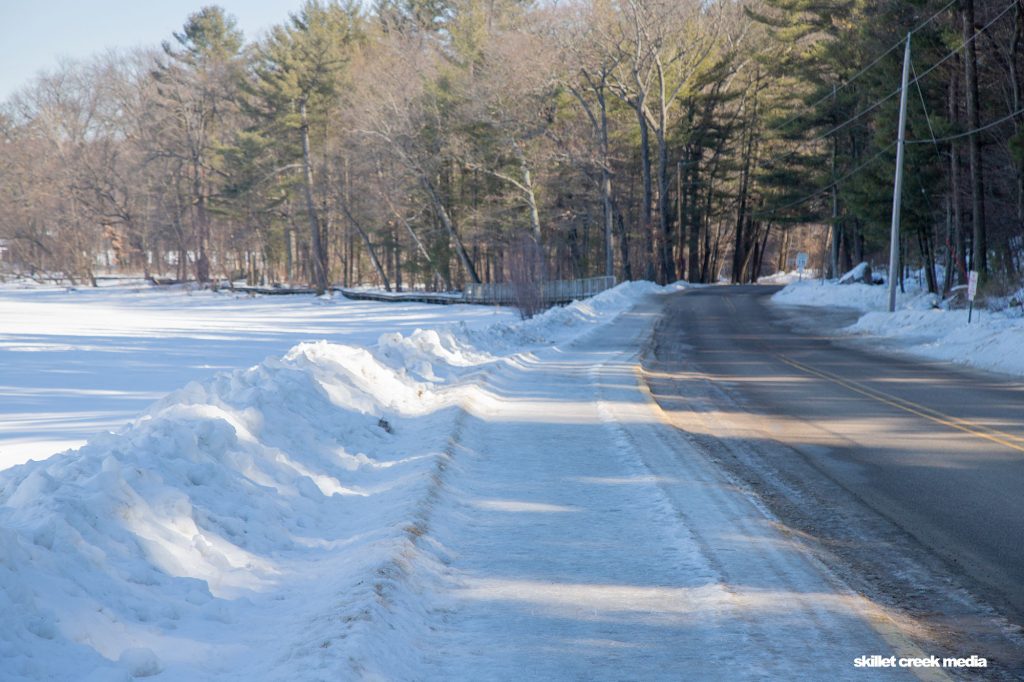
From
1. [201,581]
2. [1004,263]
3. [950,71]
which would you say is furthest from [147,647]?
[1004,263]

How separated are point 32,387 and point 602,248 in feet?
175

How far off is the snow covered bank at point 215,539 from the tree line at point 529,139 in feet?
77.9

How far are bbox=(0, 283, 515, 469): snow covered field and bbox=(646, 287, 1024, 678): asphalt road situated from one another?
8225 millimetres

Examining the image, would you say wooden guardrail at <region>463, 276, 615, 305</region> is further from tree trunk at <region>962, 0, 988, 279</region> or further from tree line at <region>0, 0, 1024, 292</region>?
tree trunk at <region>962, 0, 988, 279</region>

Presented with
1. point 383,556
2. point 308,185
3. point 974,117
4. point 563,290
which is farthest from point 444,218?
point 383,556

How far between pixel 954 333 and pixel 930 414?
10.5 m

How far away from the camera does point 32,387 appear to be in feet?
52.1

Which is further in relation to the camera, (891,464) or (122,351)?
(122,351)

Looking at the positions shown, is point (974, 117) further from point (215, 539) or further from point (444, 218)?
point (444, 218)

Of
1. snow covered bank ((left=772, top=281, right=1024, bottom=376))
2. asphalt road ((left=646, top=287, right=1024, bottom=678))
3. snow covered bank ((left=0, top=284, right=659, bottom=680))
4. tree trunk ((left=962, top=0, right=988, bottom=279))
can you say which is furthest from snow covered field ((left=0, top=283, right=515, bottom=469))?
tree trunk ((left=962, top=0, right=988, bottom=279))

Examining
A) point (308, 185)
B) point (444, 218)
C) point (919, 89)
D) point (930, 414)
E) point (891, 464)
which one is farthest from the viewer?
point (308, 185)

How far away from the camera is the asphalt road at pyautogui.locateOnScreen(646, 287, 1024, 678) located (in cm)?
530

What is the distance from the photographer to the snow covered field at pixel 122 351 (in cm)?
1232

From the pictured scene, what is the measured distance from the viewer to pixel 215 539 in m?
5.64
